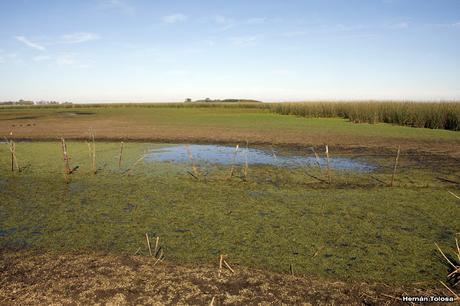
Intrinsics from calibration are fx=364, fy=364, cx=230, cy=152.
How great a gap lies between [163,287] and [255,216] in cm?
241

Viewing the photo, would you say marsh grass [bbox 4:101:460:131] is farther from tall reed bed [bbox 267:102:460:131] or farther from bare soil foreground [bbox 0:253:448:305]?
bare soil foreground [bbox 0:253:448:305]

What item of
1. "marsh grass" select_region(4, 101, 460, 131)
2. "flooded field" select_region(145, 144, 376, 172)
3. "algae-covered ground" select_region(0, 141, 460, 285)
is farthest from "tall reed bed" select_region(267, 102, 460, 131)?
"algae-covered ground" select_region(0, 141, 460, 285)

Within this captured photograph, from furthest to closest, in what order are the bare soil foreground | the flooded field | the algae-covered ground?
the flooded field
the algae-covered ground
the bare soil foreground

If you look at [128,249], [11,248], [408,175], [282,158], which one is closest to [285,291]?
[128,249]

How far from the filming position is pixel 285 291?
3.45 meters

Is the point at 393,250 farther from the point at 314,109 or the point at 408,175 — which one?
the point at 314,109

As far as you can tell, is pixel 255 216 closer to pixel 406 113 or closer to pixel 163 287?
pixel 163 287

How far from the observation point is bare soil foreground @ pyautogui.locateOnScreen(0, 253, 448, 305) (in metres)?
3.29

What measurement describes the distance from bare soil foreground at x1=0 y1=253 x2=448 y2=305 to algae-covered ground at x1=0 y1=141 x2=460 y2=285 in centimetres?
27

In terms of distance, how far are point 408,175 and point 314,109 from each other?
65.9 ft

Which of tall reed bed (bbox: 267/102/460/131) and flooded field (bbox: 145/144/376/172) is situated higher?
tall reed bed (bbox: 267/102/460/131)

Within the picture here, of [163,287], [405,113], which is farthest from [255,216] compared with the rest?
[405,113]

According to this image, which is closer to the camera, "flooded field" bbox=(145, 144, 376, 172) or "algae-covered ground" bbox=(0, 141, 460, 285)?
"algae-covered ground" bbox=(0, 141, 460, 285)

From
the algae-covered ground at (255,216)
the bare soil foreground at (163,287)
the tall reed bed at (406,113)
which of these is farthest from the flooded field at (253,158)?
the tall reed bed at (406,113)
